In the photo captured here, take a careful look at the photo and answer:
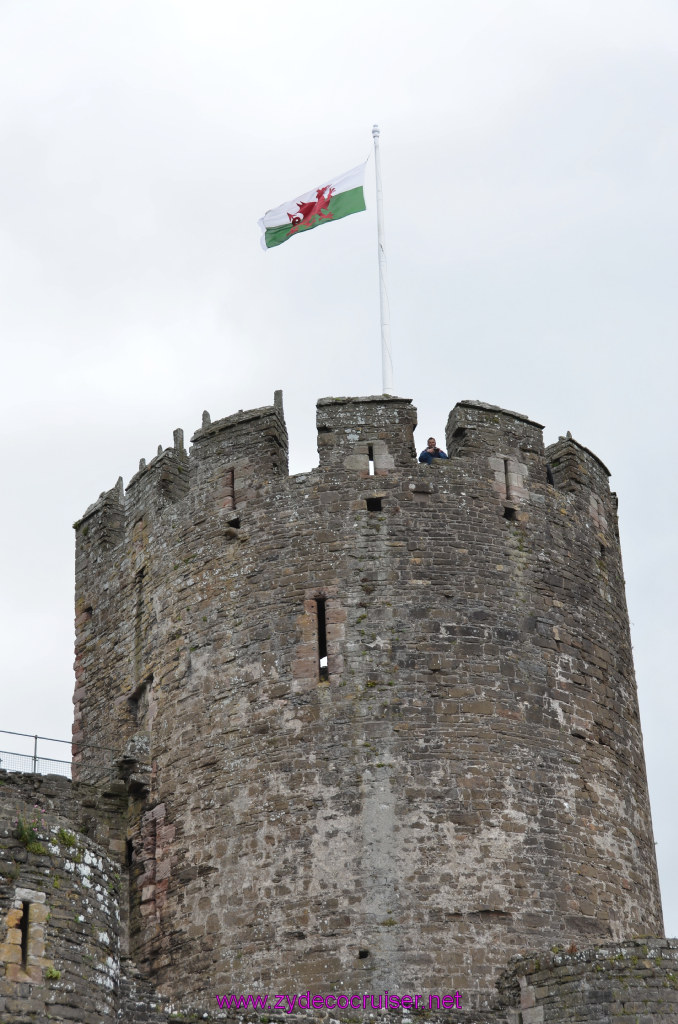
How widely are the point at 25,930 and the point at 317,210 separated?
14.4 metres

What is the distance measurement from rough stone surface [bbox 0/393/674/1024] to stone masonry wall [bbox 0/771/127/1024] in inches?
192

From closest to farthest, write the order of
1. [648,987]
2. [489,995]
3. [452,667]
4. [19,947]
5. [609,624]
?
[19,947] → [648,987] → [489,995] → [452,667] → [609,624]

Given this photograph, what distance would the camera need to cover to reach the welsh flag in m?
28.4

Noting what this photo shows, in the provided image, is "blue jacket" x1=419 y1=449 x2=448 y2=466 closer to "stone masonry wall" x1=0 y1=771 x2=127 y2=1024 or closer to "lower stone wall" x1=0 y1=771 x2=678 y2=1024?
"lower stone wall" x1=0 y1=771 x2=678 y2=1024

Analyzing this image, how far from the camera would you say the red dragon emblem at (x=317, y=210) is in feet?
93.4

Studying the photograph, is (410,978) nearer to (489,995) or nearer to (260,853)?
(489,995)

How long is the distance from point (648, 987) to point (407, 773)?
4307 mm

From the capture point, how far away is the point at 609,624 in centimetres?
2584

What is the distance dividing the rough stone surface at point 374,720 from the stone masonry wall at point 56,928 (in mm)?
4865

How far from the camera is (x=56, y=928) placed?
671 inches

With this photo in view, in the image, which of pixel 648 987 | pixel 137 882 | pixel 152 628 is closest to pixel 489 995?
pixel 648 987

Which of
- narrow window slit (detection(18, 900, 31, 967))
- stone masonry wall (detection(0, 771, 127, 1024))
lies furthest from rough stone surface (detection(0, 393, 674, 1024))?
narrow window slit (detection(18, 900, 31, 967))

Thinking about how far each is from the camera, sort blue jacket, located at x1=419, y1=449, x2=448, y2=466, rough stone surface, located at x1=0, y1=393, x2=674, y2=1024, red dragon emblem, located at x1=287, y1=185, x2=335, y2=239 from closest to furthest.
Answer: rough stone surface, located at x1=0, y1=393, x2=674, y2=1024 < blue jacket, located at x1=419, y1=449, x2=448, y2=466 < red dragon emblem, located at x1=287, y1=185, x2=335, y2=239

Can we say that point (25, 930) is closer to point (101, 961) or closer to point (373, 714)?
point (101, 961)
